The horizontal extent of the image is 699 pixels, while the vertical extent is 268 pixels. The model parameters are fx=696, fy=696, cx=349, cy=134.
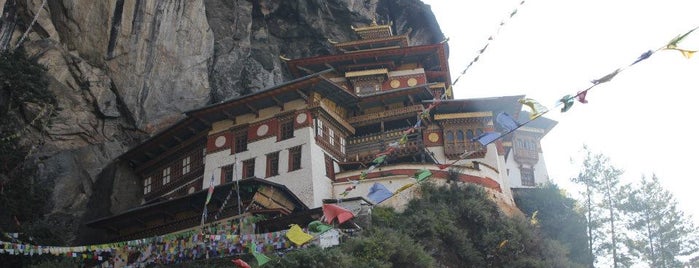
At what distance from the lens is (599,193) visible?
3669 centimetres

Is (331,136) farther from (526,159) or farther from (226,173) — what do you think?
(526,159)

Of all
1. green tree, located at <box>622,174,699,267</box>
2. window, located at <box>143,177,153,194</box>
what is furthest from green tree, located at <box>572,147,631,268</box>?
window, located at <box>143,177,153,194</box>

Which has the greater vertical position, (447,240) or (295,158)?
(295,158)

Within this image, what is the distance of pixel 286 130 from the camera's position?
3195 centimetres

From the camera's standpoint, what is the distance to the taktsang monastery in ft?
93.6

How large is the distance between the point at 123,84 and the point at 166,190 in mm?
5858

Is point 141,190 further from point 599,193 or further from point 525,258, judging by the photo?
point 599,193

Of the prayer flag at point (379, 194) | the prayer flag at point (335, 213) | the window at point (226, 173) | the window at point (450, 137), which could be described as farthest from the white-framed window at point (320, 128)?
the prayer flag at point (335, 213)

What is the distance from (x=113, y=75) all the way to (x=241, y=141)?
8.00 meters

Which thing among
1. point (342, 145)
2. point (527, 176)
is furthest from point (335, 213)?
point (527, 176)

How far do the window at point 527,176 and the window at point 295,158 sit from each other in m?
15.3

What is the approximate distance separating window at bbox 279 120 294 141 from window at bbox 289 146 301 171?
0.85 metres

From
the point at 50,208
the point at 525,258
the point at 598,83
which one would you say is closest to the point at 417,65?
the point at 525,258

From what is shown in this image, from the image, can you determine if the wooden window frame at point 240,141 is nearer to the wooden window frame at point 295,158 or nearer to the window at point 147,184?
the wooden window frame at point 295,158
